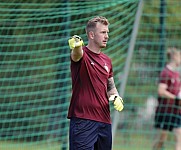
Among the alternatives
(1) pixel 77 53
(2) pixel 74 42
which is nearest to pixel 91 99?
(1) pixel 77 53

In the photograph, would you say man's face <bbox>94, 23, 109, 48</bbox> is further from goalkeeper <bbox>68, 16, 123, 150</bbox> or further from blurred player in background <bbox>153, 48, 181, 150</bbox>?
blurred player in background <bbox>153, 48, 181, 150</bbox>

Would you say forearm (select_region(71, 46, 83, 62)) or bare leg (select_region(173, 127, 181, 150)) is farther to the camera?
bare leg (select_region(173, 127, 181, 150))

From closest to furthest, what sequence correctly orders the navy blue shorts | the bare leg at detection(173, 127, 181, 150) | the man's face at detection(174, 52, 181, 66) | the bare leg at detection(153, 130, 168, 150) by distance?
the navy blue shorts → the bare leg at detection(173, 127, 181, 150) → the man's face at detection(174, 52, 181, 66) → the bare leg at detection(153, 130, 168, 150)

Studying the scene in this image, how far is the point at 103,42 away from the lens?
565cm

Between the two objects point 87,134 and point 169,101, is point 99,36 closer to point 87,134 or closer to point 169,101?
point 87,134

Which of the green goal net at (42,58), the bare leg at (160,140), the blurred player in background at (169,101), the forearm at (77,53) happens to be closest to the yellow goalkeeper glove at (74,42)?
the forearm at (77,53)

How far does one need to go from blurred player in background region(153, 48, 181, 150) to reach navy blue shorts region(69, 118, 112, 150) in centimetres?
366

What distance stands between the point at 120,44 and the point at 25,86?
158cm

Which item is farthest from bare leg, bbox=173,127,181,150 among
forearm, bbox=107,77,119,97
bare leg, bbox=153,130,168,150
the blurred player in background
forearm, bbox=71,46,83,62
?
forearm, bbox=71,46,83,62

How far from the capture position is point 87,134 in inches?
220

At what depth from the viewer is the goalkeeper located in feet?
18.4

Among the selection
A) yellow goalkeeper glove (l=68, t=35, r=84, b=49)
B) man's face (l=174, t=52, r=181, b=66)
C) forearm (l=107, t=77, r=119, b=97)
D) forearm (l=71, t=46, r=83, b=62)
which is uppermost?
yellow goalkeeper glove (l=68, t=35, r=84, b=49)

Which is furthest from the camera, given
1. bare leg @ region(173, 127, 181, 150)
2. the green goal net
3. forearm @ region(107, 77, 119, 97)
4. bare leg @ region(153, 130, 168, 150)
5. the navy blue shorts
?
bare leg @ region(153, 130, 168, 150)

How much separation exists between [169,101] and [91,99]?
13.5 feet
